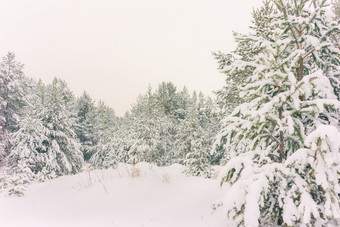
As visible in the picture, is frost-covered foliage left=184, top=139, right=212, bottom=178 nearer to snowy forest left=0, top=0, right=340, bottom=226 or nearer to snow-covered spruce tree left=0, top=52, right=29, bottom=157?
snowy forest left=0, top=0, right=340, bottom=226

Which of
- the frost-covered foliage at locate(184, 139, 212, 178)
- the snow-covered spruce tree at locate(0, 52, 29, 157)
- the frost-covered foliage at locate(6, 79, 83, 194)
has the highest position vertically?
the snow-covered spruce tree at locate(0, 52, 29, 157)

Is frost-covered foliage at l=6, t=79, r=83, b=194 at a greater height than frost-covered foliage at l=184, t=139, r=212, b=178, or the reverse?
frost-covered foliage at l=6, t=79, r=83, b=194

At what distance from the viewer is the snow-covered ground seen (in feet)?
16.9

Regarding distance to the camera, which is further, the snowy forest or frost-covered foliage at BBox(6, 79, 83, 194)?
frost-covered foliage at BBox(6, 79, 83, 194)

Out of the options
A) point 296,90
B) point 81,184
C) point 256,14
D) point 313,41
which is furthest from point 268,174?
point 256,14

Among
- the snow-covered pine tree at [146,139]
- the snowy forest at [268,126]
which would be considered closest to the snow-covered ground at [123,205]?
the snowy forest at [268,126]

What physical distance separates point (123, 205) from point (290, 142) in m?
4.03

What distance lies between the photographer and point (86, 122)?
41719 millimetres

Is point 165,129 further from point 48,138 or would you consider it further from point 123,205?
point 123,205

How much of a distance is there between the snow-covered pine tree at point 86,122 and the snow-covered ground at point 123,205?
3360cm

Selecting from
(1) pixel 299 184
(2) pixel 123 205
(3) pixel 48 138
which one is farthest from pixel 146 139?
(1) pixel 299 184

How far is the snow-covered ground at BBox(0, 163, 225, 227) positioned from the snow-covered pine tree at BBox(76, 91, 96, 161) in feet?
110

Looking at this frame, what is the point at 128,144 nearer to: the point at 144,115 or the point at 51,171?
the point at 144,115

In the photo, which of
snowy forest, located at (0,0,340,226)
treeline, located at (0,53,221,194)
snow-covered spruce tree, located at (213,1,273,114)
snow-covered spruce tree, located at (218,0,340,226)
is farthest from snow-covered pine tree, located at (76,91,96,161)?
snow-covered spruce tree, located at (218,0,340,226)
